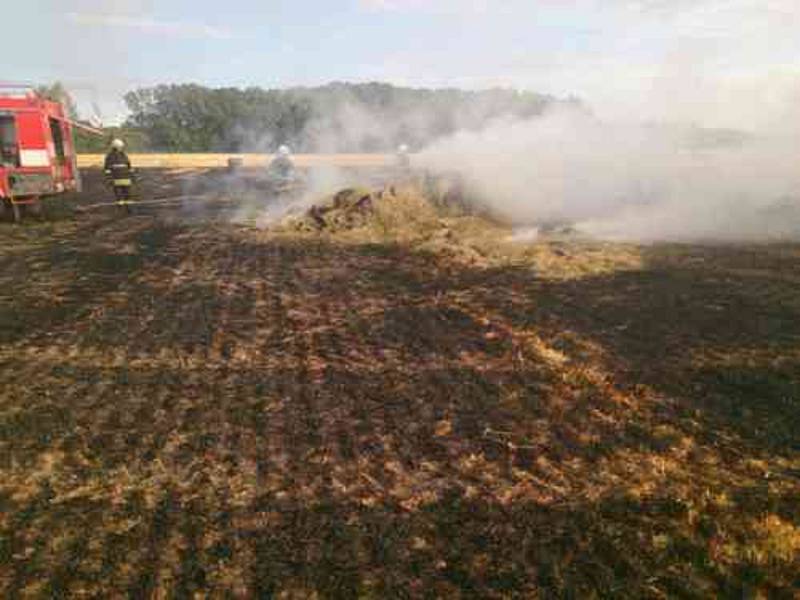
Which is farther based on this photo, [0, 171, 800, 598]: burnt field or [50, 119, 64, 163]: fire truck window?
[50, 119, 64, 163]: fire truck window

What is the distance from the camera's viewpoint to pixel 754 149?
18734 mm

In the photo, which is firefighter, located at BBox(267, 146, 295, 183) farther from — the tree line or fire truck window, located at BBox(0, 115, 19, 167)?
fire truck window, located at BBox(0, 115, 19, 167)

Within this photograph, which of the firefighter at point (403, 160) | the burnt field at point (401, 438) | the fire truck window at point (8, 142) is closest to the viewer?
the burnt field at point (401, 438)

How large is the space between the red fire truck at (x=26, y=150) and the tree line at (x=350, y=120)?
1508cm

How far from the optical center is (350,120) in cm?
3422

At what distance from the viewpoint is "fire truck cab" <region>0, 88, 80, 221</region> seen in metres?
14.5

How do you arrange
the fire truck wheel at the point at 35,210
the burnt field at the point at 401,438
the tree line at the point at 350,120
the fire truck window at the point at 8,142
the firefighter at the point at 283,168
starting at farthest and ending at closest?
the tree line at the point at 350,120 → the firefighter at the point at 283,168 → the fire truck wheel at the point at 35,210 → the fire truck window at the point at 8,142 → the burnt field at the point at 401,438

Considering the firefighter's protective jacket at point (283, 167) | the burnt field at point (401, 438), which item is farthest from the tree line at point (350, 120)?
the burnt field at point (401, 438)

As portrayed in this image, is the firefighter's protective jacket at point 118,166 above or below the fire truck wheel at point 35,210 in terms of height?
above

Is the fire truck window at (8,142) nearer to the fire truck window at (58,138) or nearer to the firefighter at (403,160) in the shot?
the fire truck window at (58,138)

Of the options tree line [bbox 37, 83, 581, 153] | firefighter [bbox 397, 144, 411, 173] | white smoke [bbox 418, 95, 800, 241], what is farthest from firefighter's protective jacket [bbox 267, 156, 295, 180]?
tree line [bbox 37, 83, 581, 153]

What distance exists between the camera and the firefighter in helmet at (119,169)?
1634 cm

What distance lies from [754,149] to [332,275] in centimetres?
1594

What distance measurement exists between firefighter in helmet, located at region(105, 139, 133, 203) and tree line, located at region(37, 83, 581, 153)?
13376 mm
